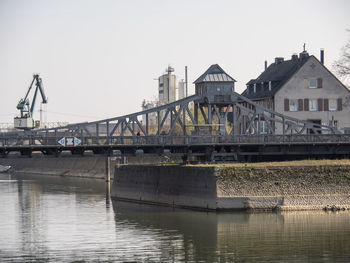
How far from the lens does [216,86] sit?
84.1 metres

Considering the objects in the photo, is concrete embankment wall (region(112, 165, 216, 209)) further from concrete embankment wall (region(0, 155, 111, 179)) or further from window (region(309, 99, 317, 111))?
concrete embankment wall (region(0, 155, 111, 179))

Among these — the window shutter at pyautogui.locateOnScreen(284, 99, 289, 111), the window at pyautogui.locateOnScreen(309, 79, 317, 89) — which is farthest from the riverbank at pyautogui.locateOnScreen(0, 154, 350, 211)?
the window at pyautogui.locateOnScreen(309, 79, 317, 89)

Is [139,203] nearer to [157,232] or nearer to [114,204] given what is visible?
[114,204]

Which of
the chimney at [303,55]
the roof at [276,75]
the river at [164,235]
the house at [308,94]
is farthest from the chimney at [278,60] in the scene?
the river at [164,235]

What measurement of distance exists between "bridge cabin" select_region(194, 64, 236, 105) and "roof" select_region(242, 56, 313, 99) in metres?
18.3

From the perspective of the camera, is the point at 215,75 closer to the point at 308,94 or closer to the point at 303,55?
the point at 308,94

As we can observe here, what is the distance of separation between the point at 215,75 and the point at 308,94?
2155 centimetres

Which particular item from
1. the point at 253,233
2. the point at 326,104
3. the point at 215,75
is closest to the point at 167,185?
the point at 215,75

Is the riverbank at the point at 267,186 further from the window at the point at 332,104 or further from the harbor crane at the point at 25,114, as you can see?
the harbor crane at the point at 25,114

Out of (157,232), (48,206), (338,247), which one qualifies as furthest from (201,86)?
(338,247)

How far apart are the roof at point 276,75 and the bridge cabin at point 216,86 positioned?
18281mm

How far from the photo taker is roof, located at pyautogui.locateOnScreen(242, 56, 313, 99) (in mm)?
102875

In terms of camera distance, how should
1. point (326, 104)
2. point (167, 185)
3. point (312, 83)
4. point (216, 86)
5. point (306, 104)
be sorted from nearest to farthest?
point (167, 185) → point (216, 86) → point (312, 83) → point (306, 104) → point (326, 104)

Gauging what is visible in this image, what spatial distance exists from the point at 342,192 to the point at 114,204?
21865mm
